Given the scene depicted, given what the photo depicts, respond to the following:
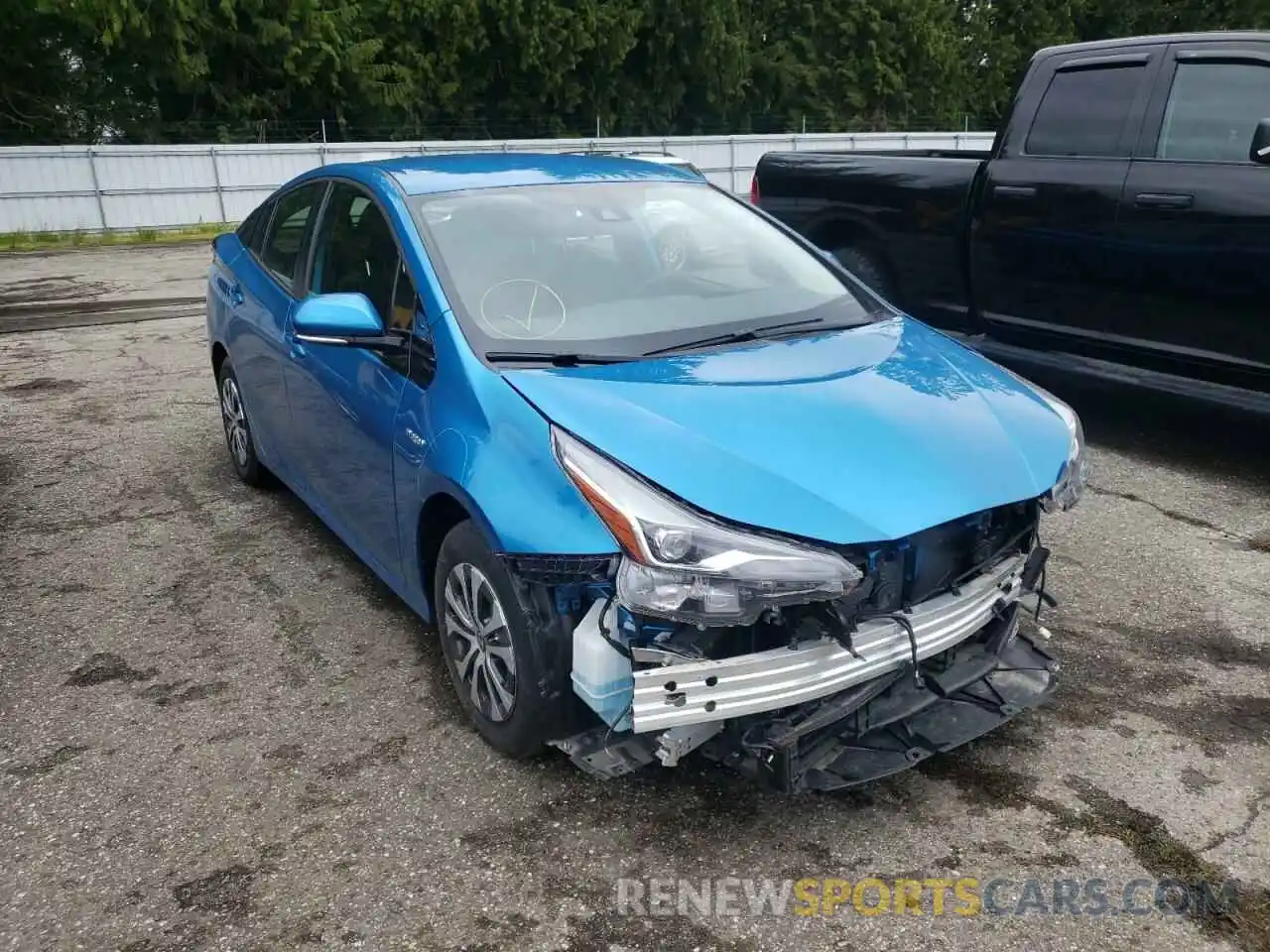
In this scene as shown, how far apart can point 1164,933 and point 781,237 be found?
9.00 feet

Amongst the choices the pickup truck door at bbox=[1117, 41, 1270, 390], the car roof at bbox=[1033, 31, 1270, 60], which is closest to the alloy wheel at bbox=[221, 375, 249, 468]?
the pickup truck door at bbox=[1117, 41, 1270, 390]

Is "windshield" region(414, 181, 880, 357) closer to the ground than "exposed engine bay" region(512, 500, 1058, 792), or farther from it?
farther from it

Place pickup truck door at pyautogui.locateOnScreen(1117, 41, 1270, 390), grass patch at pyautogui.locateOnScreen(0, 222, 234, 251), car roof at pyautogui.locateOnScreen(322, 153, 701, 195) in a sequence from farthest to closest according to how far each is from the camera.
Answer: grass patch at pyautogui.locateOnScreen(0, 222, 234, 251), pickup truck door at pyautogui.locateOnScreen(1117, 41, 1270, 390), car roof at pyautogui.locateOnScreen(322, 153, 701, 195)

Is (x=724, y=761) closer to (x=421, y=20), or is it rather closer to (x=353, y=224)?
(x=353, y=224)

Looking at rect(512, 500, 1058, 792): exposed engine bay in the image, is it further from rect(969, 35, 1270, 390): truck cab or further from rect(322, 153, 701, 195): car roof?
rect(969, 35, 1270, 390): truck cab

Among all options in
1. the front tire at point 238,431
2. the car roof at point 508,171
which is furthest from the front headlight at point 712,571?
the front tire at point 238,431

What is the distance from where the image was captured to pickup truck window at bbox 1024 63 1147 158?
19.0 ft

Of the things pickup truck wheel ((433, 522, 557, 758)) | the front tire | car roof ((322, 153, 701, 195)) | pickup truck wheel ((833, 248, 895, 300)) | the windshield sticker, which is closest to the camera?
pickup truck wheel ((433, 522, 557, 758))

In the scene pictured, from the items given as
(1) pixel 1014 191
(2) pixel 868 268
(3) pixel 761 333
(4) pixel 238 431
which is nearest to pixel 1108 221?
(1) pixel 1014 191

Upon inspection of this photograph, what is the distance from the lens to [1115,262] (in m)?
5.64

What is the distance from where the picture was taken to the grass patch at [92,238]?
20.1m

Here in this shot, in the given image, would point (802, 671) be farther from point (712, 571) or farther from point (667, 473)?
point (667, 473)

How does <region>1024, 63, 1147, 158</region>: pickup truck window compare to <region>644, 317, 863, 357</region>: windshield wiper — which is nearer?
<region>644, 317, 863, 357</region>: windshield wiper

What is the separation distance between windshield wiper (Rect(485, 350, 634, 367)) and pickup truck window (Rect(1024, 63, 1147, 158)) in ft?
12.4
